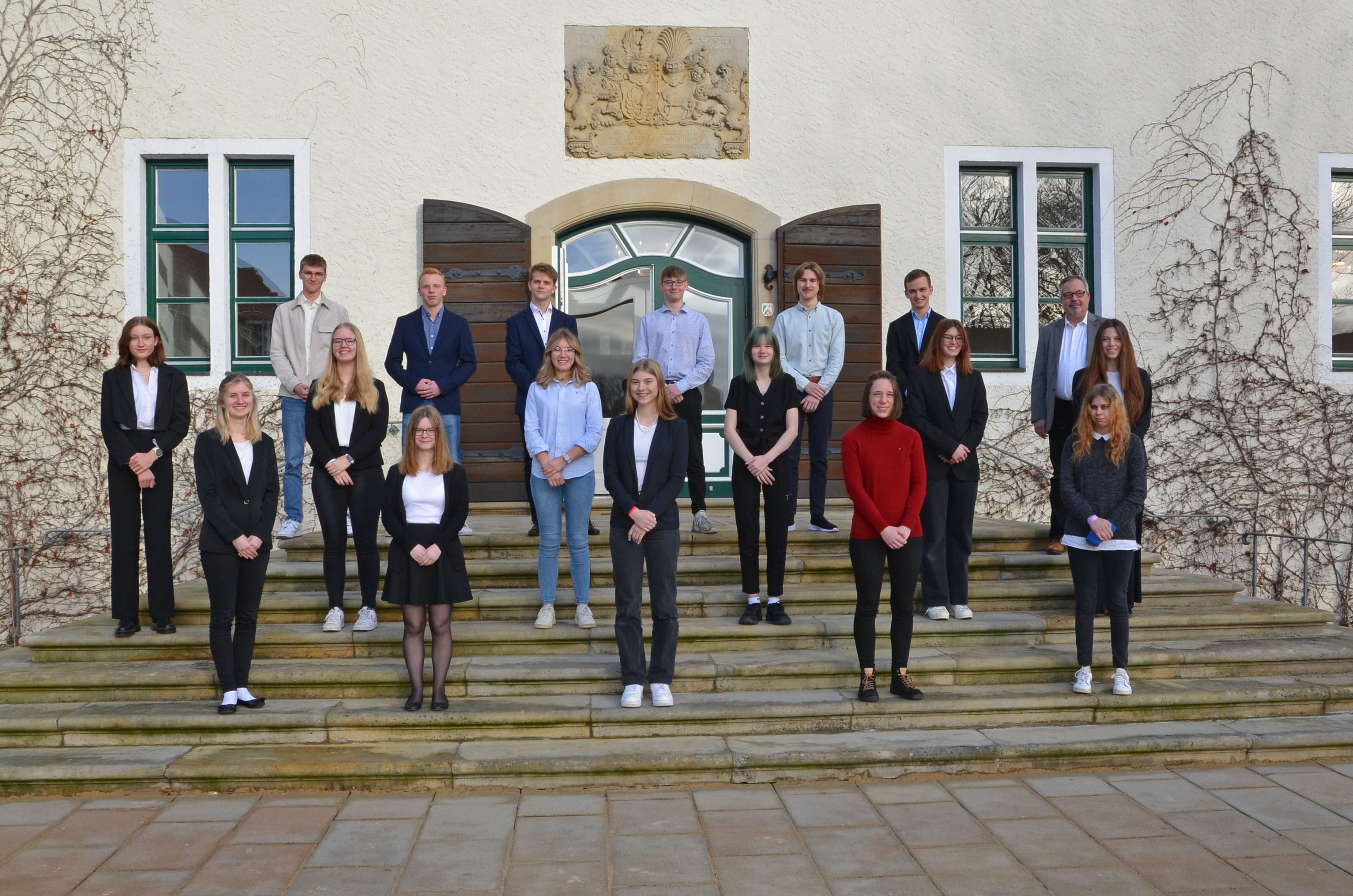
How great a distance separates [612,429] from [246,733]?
2.20 m

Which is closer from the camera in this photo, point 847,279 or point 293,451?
point 293,451

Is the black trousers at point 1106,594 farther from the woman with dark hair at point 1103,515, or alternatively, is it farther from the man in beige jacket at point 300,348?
the man in beige jacket at point 300,348

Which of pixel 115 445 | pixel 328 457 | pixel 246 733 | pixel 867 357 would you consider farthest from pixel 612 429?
pixel 867 357

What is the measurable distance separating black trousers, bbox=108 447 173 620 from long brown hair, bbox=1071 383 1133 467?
476cm

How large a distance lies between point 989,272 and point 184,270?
253 inches

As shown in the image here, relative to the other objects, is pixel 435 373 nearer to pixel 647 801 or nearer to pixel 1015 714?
pixel 647 801

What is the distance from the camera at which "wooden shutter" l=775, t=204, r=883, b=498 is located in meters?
8.59

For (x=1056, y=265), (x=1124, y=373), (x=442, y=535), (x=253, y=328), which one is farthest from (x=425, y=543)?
(x=1056, y=265)

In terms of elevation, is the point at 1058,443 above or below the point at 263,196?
below

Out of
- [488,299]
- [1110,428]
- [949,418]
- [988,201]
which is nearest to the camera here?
[1110,428]

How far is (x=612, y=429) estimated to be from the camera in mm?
5418

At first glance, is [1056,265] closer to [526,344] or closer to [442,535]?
[526,344]

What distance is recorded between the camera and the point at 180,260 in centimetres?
870

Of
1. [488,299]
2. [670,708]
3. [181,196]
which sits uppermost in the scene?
[181,196]
